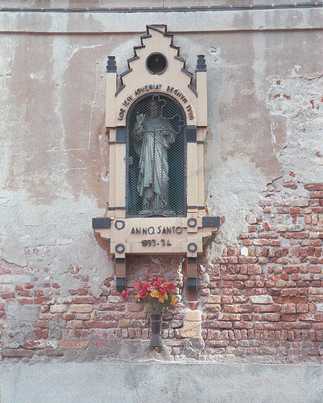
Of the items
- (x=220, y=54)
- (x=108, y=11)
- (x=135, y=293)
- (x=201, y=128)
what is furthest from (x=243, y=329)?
(x=108, y=11)

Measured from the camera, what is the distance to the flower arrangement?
6676 mm

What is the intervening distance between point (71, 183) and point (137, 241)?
92cm

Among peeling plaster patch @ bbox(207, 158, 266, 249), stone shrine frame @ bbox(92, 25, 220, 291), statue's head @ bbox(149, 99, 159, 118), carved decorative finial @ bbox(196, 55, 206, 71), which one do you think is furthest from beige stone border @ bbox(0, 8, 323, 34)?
peeling plaster patch @ bbox(207, 158, 266, 249)

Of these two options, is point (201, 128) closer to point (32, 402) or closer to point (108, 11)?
point (108, 11)

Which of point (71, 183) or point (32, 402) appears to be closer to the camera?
point (32, 402)

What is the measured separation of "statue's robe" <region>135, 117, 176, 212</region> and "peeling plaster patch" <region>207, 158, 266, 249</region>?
48 cm

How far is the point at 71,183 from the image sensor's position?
7133 millimetres

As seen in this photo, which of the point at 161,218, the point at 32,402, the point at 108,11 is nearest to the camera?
the point at 32,402

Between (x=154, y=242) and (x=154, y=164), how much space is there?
0.79 metres

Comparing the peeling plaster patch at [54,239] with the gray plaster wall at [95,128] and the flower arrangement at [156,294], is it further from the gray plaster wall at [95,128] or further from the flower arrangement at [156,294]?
the flower arrangement at [156,294]

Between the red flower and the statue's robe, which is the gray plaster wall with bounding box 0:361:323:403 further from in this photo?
the statue's robe

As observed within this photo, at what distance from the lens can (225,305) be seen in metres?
6.86

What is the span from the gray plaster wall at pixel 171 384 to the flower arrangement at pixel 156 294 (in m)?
0.54

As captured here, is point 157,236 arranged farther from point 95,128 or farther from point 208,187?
point 95,128
